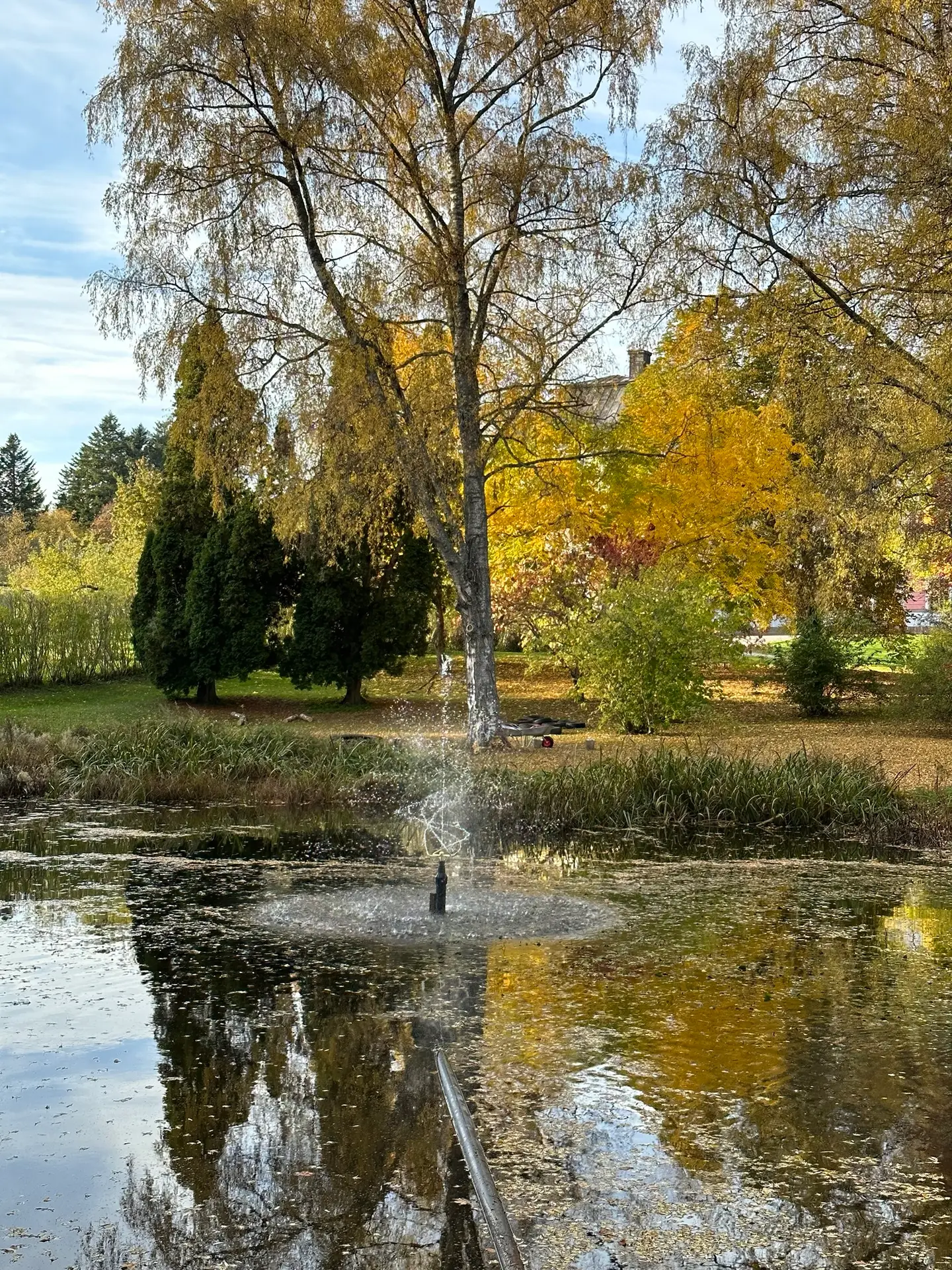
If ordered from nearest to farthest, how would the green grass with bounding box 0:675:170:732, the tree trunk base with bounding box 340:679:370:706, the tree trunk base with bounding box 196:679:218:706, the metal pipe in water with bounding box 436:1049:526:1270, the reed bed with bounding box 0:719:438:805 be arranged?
the metal pipe in water with bounding box 436:1049:526:1270 < the reed bed with bounding box 0:719:438:805 < the green grass with bounding box 0:675:170:732 < the tree trunk base with bounding box 196:679:218:706 < the tree trunk base with bounding box 340:679:370:706

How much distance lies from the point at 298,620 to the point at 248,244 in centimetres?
682

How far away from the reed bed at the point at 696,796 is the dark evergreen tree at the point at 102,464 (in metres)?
54.1

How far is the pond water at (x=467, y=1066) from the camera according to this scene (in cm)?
419

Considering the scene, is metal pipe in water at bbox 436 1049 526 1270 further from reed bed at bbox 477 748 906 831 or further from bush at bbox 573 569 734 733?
bush at bbox 573 569 734 733

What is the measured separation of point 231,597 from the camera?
2138 centimetres

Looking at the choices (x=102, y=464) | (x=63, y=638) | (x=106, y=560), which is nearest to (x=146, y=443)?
(x=102, y=464)

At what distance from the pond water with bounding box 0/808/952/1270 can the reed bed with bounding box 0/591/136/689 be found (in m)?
13.6

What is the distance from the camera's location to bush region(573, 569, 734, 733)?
1894 centimetres

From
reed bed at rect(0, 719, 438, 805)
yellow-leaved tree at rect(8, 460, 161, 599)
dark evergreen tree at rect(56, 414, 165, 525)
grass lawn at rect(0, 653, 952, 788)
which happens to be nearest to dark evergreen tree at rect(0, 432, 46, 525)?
dark evergreen tree at rect(56, 414, 165, 525)

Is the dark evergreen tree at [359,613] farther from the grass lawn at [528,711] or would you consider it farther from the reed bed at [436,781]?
the reed bed at [436,781]

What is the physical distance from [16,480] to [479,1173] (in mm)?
84656

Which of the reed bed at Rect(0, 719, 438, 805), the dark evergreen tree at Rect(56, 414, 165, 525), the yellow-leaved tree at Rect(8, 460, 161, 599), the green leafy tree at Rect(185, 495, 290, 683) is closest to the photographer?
the reed bed at Rect(0, 719, 438, 805)

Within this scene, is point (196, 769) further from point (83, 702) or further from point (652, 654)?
point (83, 702)

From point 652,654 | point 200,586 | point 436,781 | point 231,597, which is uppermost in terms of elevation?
point 200,586
